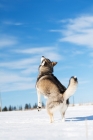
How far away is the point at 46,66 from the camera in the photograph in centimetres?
1211

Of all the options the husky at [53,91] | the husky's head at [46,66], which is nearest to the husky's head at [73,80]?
the husky at [53,91]

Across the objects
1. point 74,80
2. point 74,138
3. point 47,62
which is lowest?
point 74,138

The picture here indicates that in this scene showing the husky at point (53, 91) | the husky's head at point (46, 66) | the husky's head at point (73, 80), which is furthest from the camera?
the husky's head at point (46, 66)

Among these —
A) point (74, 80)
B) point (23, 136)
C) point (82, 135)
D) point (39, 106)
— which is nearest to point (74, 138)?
point (82, 135)

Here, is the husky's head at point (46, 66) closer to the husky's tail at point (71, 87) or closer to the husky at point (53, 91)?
the husky at point (53, 91)

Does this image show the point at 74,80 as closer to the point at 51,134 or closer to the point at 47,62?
the point at 47,62

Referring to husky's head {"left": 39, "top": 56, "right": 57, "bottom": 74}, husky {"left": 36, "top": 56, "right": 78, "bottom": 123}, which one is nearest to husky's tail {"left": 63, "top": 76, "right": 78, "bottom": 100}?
husky {"left": 36, "top": 56, "right": 78, "bottom": 123}

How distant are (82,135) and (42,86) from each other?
5246 millimetres

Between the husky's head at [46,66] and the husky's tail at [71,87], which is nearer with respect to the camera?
the husky's tail at [71,87]

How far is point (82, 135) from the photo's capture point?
6.19 meters

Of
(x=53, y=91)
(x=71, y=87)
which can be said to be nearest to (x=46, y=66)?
(x=53, y=91)

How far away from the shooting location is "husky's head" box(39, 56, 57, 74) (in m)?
→ 12.0

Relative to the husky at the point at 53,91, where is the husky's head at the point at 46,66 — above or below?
above

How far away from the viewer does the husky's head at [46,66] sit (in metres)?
12.0
